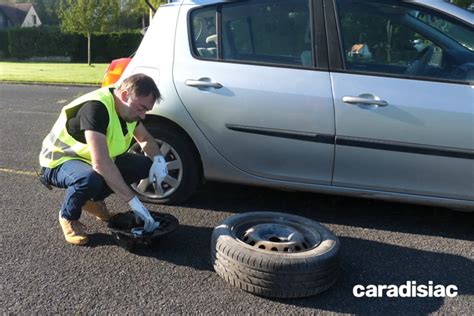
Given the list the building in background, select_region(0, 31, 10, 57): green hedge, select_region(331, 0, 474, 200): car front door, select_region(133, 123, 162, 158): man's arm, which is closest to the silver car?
select_region(331, 0, 474, 200): car front door

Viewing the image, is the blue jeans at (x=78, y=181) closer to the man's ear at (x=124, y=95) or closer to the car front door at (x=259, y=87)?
the man's ear at (x=124, y=95)

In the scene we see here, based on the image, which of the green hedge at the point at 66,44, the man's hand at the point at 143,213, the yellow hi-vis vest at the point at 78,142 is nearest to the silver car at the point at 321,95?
the yellow hi-vis vest at the point at 78,142

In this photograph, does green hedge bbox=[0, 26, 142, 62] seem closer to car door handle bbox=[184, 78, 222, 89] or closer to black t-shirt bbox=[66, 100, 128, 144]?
car door handle bbox=[184, 78, 222, 89]

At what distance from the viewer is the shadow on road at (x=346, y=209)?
3527 millimetres

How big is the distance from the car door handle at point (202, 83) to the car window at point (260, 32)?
207 mm

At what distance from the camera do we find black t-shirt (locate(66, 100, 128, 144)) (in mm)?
2842

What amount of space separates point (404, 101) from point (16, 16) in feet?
231

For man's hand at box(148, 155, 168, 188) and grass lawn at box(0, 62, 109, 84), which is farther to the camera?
grass lawn at box(0, 62, 109, 84)

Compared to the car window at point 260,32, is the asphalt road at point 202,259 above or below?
below

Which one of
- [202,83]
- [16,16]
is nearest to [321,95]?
[202,83]

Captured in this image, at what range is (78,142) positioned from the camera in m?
3.09

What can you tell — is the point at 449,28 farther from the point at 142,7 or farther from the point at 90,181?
the point at 142,7

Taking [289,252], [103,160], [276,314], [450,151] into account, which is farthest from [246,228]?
[450,151]

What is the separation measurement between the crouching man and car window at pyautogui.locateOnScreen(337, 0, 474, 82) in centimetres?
146
